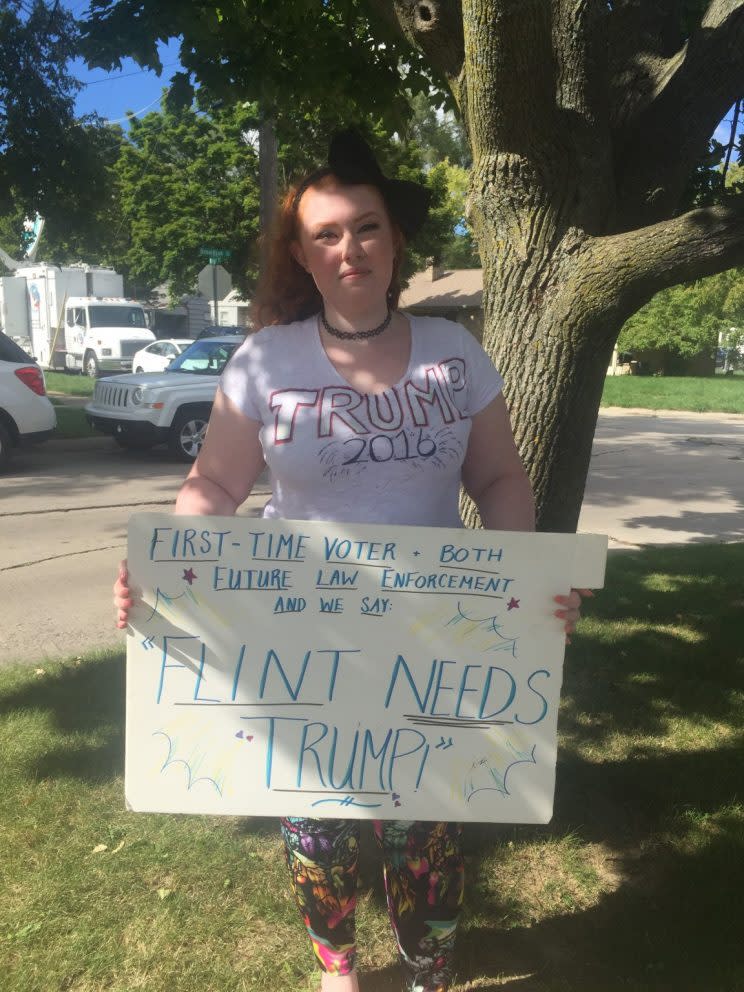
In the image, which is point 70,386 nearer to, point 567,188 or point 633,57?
point 633,57

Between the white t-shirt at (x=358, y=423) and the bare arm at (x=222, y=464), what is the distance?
4cm

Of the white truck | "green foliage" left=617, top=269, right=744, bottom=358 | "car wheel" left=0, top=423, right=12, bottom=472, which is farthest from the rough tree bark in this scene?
"green foliage" left=617, top=269, right=744, bottom=358

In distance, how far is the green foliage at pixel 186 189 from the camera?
1089 inches

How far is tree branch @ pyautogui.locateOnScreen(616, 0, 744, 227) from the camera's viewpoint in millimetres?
3182

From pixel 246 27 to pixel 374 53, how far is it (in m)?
0.78

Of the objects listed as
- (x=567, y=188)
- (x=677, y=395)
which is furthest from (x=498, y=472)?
(x=677, y=395)

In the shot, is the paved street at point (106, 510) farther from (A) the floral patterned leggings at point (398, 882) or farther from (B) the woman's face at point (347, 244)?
(B) the woman's face at point (347, 244)

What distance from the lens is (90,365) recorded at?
2775 cm

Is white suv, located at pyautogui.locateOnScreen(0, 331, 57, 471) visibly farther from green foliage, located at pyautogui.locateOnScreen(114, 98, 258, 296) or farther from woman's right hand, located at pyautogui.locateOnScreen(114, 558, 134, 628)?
green foliage, located at pyautogui.locateOnScreen(114, 98, 258, 296)

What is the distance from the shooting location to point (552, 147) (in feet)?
9.61

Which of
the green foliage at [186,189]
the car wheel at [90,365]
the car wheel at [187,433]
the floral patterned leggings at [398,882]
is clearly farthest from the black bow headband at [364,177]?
the car wheel at [90,365]

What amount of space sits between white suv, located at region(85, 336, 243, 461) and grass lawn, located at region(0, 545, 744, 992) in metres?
7.51

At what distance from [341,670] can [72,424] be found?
12924mm

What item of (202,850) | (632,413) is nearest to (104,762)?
(202,850)
